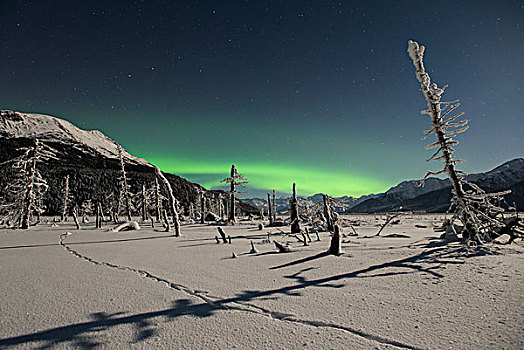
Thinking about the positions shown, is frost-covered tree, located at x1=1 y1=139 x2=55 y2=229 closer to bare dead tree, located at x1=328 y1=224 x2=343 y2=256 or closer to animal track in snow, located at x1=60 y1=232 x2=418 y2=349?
animal track in snow, located at x1=60 y1=232 x2=418 y2=349

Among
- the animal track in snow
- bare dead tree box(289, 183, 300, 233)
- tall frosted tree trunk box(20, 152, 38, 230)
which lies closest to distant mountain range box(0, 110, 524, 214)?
bare dead tree box(289, 183, 300, 233)

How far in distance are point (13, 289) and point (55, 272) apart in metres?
1.29

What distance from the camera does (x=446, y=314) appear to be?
295 cm

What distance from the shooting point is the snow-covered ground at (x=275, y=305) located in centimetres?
248

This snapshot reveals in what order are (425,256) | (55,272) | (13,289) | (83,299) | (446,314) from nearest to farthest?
(446,314) → (83,299) → (13,289) → (55,272) → (425,256)

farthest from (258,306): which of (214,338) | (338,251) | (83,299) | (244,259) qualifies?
(338,251)

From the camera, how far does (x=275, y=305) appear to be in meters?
3.37

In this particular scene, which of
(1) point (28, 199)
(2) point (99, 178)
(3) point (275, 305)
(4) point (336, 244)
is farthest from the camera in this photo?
(2) point (99, 178)

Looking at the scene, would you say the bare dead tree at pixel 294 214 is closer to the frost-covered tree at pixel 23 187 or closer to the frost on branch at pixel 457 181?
the frost on branch at pixel 457 181

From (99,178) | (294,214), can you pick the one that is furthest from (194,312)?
(99,178)

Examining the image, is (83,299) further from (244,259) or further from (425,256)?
(425,256)

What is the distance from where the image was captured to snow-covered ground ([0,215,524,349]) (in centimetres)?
248

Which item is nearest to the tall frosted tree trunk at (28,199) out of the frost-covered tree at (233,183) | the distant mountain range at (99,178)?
the distant mountain range at (99,178)

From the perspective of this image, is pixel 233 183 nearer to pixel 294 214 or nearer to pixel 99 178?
pixel 294 214
